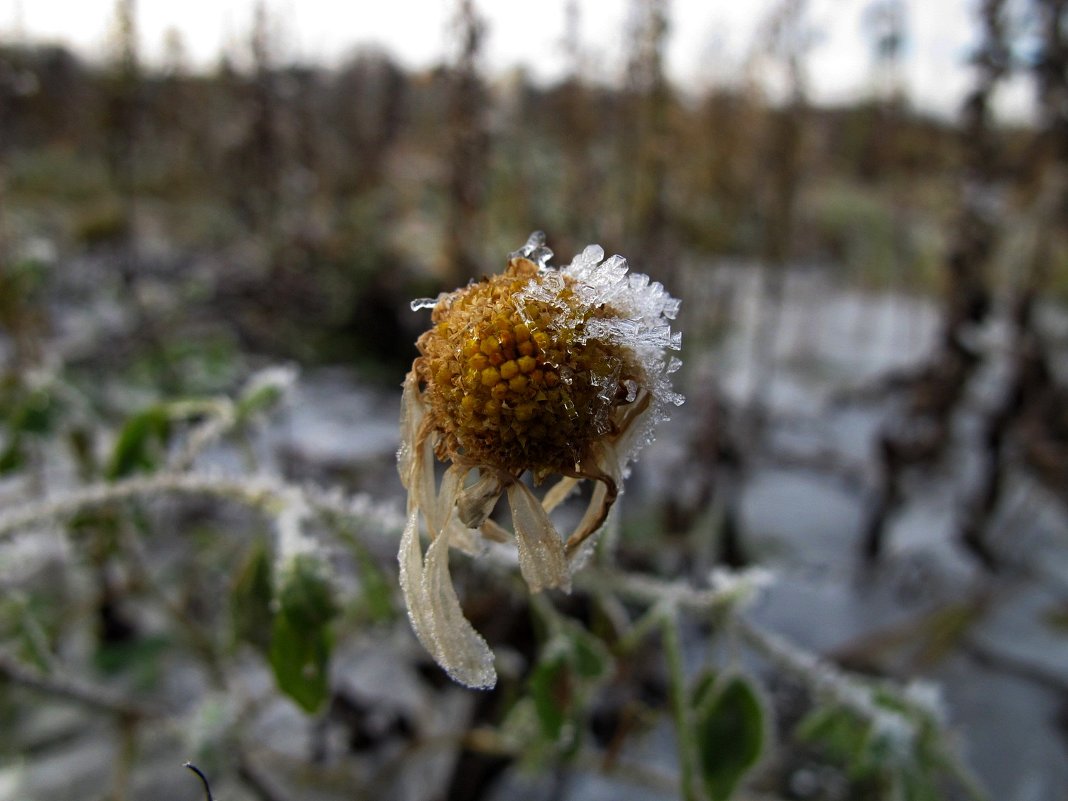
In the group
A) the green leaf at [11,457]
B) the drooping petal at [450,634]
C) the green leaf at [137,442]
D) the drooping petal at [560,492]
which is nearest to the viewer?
the drooping petal at [450,634]

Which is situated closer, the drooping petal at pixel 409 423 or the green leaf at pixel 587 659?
the drooping petal at pixel 409 423

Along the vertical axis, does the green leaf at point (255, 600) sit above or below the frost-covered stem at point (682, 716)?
above

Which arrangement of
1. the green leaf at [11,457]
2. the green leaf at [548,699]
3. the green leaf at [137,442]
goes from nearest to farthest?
1. the green leaf at [548,699]
2. the green leaf at [137,442]
3. the green leaf at [11,457]

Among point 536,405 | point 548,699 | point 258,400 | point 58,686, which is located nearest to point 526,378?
point 536,405

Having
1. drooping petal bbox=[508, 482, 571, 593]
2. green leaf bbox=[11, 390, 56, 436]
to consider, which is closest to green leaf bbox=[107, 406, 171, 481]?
green leaf bbox=[11, 390, 56, 436]

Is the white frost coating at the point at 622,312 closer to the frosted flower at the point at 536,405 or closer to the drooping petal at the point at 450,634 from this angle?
the frosted flower at the point at 536,405

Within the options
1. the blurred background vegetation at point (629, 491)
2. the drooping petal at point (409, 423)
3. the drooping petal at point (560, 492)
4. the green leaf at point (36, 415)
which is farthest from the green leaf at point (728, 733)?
the green leaf at point (36, 415)

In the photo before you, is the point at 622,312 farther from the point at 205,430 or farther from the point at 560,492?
the point at 205,430
